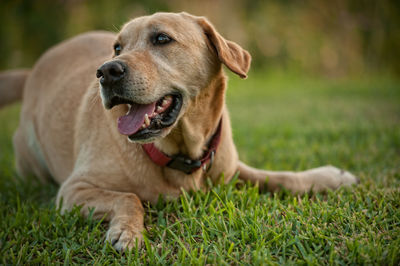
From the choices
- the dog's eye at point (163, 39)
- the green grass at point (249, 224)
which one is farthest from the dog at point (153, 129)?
the green grass at point (249, 224)

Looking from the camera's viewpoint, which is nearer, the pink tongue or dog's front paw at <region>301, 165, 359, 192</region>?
the pink tongue

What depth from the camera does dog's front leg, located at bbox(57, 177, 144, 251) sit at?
2.20 metres

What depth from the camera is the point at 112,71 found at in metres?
2.36

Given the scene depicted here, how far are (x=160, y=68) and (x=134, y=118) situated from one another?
39 centimetres

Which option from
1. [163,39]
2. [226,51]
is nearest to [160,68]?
[163,39]

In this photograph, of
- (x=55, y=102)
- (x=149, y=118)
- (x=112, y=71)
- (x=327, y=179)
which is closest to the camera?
(x=112, y=71)

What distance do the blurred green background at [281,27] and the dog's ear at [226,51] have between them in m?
9.65

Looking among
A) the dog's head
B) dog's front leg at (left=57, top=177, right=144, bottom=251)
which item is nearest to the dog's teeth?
the dog's head

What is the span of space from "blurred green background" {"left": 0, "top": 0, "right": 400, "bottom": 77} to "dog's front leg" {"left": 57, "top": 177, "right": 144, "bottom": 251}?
33.0ft

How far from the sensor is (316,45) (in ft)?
43.0

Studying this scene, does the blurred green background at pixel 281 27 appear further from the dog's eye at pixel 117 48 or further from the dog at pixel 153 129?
the dog at pixel 153 129

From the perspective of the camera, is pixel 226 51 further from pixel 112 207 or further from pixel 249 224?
pixel 112 207

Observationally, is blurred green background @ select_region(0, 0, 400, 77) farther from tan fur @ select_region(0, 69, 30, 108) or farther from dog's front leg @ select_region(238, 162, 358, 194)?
dog's front leg @ select_region(238, 162, 358, 194)

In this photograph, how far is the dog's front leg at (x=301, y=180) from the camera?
302 centimetres
